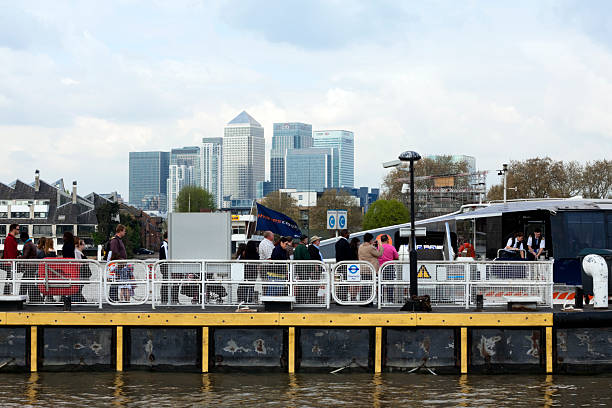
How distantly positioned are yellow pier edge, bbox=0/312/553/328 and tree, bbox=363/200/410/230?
333 ft

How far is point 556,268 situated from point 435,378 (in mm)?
7272

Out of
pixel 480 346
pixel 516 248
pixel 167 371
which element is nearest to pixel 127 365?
pixel 167 371

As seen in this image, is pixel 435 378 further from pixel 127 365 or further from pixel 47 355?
pixel 47 355

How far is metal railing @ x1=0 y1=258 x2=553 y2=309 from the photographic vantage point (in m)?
18.6

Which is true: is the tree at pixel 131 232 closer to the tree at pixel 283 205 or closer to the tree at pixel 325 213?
the tree at pixel 283 205

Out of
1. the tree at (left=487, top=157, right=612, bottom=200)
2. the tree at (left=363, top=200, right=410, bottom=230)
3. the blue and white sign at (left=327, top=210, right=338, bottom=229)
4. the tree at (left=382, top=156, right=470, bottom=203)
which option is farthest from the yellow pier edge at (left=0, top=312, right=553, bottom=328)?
the tree at (left=382, top=156, right=470, bottom=203)

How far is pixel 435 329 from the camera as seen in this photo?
58.7 feet

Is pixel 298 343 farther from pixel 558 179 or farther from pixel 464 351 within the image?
pixel 558 179

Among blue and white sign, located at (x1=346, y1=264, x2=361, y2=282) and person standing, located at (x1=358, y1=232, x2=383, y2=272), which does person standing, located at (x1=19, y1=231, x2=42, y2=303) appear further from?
person standing, located at (x1=358, y1=232, x2=383, y2=272)

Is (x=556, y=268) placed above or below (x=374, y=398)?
above

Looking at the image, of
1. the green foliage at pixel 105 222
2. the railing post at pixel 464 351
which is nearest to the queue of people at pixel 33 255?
the railing post at pixel 464 351

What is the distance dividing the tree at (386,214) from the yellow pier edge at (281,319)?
10150 centimetres

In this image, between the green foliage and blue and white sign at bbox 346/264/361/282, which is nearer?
blue and white sign at bbox 346/264/361/282

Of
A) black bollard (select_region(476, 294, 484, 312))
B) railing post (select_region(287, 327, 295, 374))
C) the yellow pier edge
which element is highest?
black bollard (select_region(476, 294, 484, 312))
